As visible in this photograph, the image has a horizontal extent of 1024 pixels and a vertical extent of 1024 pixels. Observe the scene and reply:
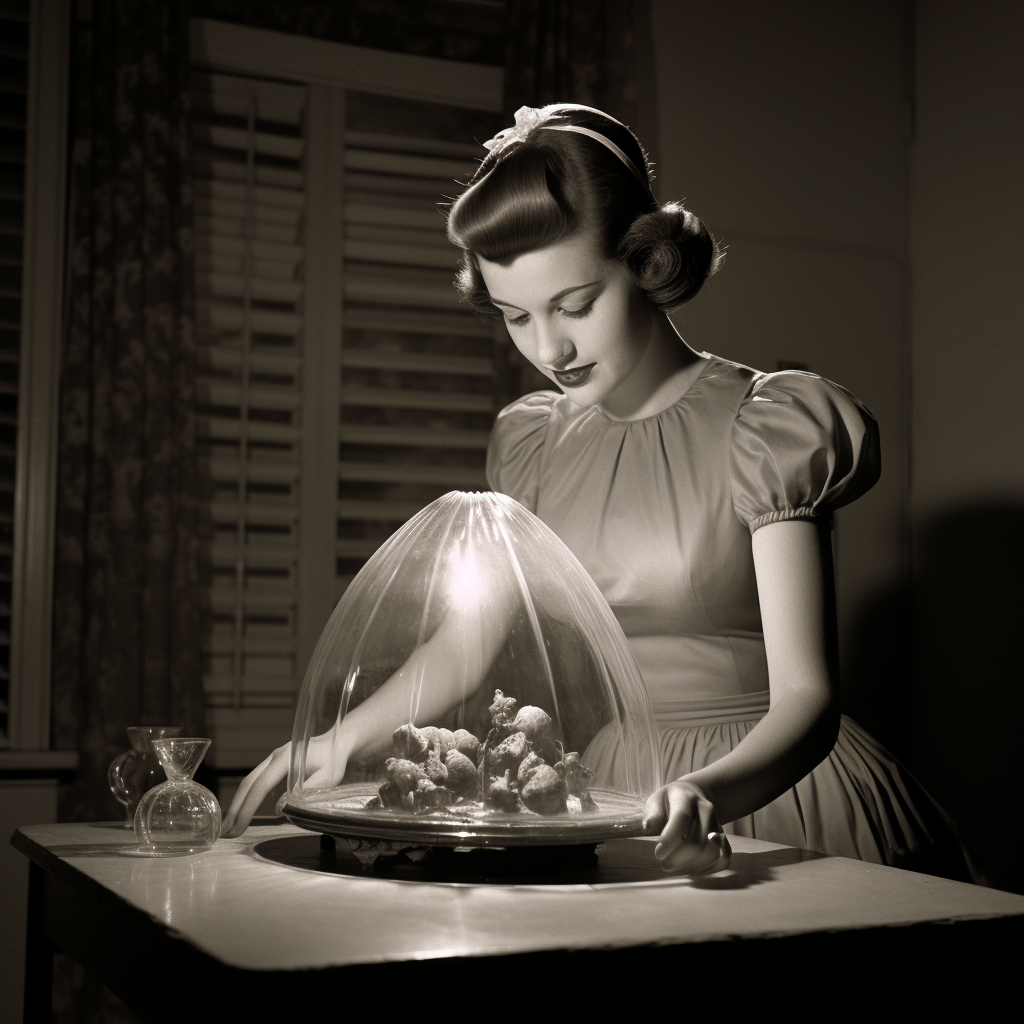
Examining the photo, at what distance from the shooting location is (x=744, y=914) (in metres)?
0.83

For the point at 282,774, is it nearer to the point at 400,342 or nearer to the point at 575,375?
the point at 575,375

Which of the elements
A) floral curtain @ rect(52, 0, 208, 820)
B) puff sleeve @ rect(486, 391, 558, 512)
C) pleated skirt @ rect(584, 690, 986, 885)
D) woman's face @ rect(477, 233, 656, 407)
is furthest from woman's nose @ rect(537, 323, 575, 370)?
floral curtain @ rect(52, 0, 208, 820)

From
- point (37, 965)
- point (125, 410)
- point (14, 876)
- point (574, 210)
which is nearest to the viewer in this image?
point (37, 965)

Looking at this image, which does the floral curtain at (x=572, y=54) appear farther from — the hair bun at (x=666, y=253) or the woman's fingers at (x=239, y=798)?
the woman's fingers at (x=239, y=798)

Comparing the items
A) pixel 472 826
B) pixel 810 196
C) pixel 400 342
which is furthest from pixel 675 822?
pixel 810 196

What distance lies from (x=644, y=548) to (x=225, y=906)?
78cm

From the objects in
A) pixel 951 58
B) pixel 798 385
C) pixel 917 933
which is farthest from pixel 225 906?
pixel 951 58

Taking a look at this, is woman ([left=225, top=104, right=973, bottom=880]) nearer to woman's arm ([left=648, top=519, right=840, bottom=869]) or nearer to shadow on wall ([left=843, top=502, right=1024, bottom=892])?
woman's arm ([left=648, top=519, right=840, bottom=869])

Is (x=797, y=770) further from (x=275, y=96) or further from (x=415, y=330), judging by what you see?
(x=275, y=96)

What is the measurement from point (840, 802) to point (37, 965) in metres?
0.89

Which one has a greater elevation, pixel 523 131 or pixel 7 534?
pixel 523 131

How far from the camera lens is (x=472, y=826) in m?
0.94

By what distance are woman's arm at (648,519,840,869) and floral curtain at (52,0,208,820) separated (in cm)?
181

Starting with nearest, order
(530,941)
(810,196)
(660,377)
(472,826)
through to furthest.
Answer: (530,941)
(472,826)
(660,377)
(810,196)
